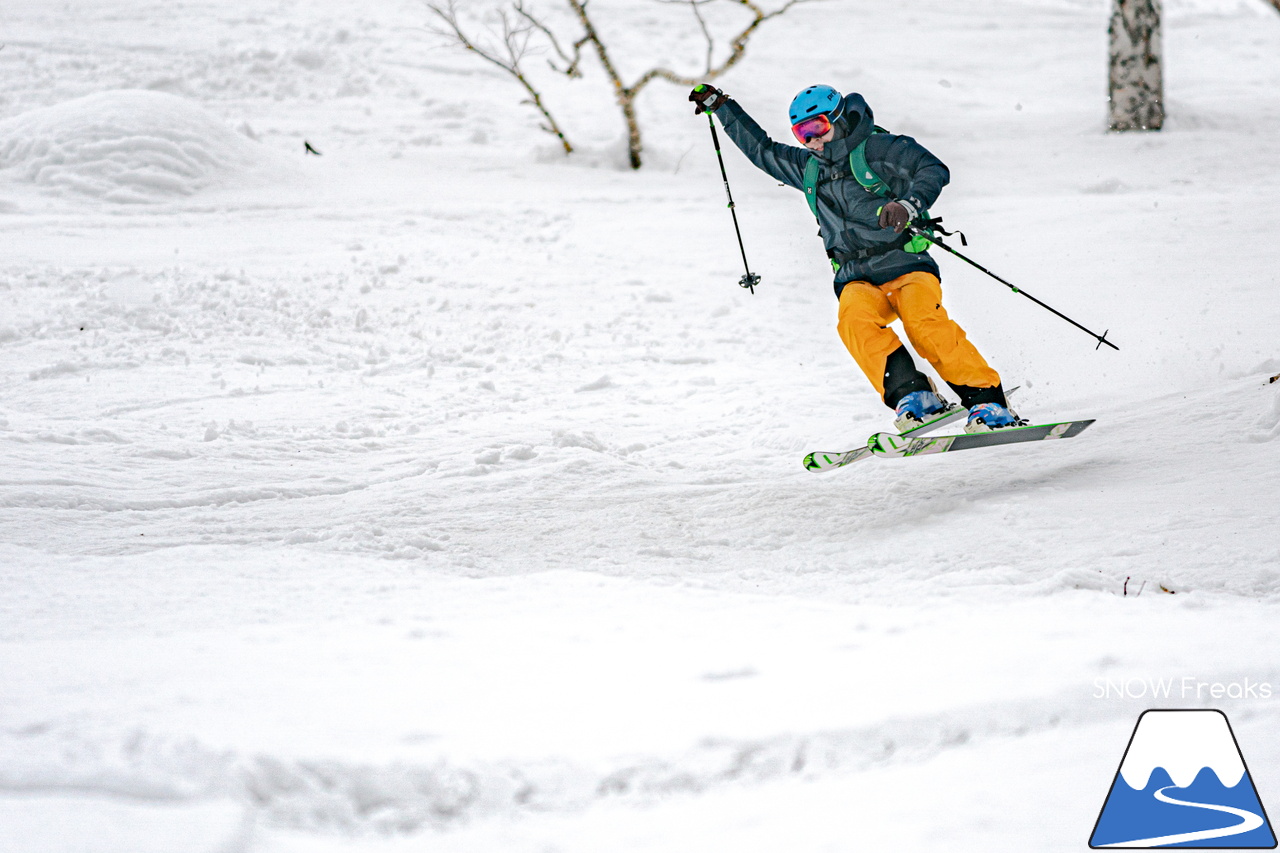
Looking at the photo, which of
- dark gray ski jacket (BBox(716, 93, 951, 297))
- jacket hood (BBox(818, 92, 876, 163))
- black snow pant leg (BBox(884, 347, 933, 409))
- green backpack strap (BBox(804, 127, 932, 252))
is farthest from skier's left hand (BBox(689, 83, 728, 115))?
black snow pant leg (BBox(884, 347, 933, 409))

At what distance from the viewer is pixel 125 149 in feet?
39.6

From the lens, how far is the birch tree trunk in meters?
12.7

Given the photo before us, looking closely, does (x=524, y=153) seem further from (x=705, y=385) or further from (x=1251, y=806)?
(x=1251, y=806)

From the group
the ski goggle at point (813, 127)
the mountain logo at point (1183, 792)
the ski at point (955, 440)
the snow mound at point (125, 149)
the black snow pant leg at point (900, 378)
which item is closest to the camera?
the mountain logo at point (1183, 792)

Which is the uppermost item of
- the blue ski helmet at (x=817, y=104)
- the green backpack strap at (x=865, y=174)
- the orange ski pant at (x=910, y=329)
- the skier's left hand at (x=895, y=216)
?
the blue ski helmet at (x=817, y=104)

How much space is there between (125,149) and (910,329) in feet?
33.6

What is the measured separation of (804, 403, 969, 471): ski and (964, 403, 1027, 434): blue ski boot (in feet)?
0.25

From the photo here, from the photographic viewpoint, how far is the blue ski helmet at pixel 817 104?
4949 mm

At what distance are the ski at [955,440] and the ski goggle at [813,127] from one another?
4.70 feet

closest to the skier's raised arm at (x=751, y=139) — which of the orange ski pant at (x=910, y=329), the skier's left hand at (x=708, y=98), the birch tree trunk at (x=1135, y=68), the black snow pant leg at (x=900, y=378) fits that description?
the skier's left hand at (x=708, y=98)

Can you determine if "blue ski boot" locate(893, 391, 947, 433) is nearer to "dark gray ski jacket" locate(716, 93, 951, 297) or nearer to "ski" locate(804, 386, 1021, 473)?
"ski" locate(804, 386, 1021, 473)

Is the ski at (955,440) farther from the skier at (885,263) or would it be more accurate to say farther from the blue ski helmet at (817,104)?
the blue ski helmet at (817,104)

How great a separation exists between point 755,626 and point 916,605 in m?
0.69

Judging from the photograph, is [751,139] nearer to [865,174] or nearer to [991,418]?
[865,174]
